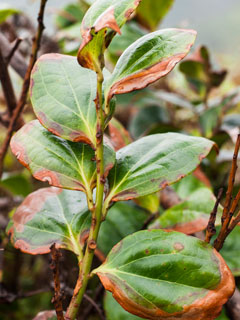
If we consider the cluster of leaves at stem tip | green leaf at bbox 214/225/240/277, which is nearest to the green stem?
the cluster of leaves at stem tip

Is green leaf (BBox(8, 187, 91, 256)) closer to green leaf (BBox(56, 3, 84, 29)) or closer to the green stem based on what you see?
the green stem

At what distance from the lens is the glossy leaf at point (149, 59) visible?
0.30 metres

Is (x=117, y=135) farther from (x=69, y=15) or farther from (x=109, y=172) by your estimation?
(x=69, y=15)

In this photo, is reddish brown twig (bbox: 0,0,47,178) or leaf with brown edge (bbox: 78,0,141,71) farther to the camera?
reddish brown twig (bbox: 0,0,47,178)

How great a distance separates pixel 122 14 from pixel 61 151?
0.13 metres

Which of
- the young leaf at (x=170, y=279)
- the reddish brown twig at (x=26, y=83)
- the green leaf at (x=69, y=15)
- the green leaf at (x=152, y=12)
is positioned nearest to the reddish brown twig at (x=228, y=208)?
the young leaf at (x=170, y=279)

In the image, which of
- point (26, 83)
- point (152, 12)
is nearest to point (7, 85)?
point (26, 83)

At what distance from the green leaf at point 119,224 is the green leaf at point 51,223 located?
136 millimetres

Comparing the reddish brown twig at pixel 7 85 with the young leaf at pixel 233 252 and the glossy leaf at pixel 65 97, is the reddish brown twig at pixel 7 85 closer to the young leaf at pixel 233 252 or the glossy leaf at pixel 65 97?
the glossy leaf at pixel 65 97

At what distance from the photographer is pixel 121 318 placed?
15.4 inches

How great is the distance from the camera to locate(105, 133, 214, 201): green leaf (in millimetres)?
323

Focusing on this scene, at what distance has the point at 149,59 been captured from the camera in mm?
308

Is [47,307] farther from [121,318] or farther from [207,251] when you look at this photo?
[207,251]

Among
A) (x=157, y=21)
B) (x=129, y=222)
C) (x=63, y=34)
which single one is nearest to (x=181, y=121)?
(x=157, y=21)
